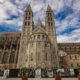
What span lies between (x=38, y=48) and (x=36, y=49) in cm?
95

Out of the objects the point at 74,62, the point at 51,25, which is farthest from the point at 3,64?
the point at 74,62

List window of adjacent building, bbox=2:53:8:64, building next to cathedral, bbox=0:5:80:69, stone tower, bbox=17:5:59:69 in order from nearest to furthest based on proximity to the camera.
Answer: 1. stone tower, bbox=17:5:59:69
2. building next to cathedral, bbox=0:5:80:69
3. window of adjacent building, bbox=2:53:8:64

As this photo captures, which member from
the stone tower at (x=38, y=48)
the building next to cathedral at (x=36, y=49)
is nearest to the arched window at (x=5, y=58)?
the building next to cathedral at (x=36, y=49)

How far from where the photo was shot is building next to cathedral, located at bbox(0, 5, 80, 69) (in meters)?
33.2

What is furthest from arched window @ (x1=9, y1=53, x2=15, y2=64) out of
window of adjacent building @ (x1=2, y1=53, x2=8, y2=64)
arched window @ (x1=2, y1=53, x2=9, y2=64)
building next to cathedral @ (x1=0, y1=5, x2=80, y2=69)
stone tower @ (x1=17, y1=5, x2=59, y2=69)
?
stone tower @ (x1=17, y1=5, x2=59, y2=69)

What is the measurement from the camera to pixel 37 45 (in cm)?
3484

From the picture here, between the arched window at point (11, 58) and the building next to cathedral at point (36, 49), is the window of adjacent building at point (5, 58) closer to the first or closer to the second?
the building next to cathedral at point (36, 49)

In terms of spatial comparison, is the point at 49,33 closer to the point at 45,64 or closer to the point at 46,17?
the point at 46,17

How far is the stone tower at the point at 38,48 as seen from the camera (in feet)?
106

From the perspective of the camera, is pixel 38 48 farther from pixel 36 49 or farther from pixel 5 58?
pixel 5 58

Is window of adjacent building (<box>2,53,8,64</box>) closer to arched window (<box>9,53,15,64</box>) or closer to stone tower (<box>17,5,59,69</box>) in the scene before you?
arched window (<box>9,53,15,64</box>)

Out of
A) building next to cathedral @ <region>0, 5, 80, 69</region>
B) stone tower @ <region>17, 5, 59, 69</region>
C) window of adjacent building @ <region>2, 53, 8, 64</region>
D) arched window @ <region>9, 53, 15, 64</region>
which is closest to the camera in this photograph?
stone tower @ <region>17, 5, 59, 69</region>

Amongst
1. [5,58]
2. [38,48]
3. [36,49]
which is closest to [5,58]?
[5,58]

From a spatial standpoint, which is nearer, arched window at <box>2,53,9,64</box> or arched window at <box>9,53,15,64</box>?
arched window at <box>9,53,15,64</box>
